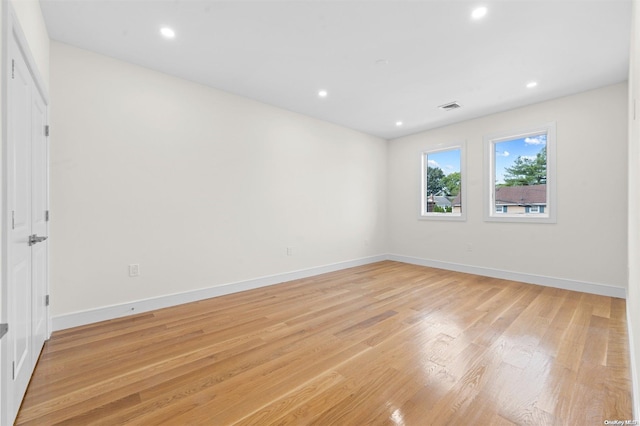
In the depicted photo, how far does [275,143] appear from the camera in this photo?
4250 millimetres

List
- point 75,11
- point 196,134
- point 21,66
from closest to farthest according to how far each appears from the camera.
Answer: point 21,66 < point 75,11 < point 196,134

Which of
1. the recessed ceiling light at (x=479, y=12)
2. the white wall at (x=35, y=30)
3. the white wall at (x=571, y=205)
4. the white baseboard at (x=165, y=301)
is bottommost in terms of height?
the white baseboard at (x=165, y=301)

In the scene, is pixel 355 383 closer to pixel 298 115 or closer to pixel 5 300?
pixel 5 300

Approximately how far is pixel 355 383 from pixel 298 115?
13.0 feet

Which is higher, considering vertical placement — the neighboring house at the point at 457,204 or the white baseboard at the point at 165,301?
the neighboring house at the point at 457,204

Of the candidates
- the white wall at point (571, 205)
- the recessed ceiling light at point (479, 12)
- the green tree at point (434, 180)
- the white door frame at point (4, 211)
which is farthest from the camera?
the green tree at point (434, 180)

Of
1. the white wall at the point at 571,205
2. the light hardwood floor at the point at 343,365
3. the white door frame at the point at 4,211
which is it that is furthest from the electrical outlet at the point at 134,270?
the white wall at the point at 571,205

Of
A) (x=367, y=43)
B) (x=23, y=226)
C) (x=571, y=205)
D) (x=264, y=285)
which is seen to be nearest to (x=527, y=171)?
(x=571, y=205)

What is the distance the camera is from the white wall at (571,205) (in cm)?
353

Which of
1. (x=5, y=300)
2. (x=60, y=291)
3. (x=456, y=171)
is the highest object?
(x=456, y=171)

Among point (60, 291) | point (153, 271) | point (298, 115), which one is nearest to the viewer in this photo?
point (60, 291)

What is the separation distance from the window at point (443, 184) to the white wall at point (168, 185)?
219 centimetres

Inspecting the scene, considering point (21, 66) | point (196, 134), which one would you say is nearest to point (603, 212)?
point (196, 134)

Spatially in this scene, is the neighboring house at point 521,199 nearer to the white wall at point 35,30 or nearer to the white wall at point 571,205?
the white wall at point 571,205
